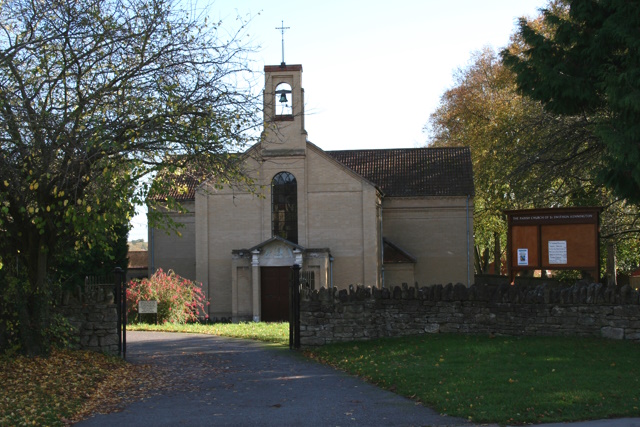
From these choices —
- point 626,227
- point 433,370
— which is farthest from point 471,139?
point 433,370

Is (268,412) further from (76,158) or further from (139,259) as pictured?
(139,259)

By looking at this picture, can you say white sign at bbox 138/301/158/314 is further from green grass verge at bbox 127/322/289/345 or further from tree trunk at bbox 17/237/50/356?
tree trunk at bbox 17/237/50/356

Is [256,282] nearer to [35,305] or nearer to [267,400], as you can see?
[35,305]

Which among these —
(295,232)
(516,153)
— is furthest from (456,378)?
(295,232)

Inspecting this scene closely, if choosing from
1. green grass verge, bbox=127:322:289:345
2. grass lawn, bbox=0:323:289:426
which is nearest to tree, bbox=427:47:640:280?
green grass verge, bbox=127:322:289:345

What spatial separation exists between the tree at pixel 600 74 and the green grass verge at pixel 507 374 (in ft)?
12.5

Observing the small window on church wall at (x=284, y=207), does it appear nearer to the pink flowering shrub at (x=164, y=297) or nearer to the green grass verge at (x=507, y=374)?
the pink flowering shrub at (x=164, y=297)

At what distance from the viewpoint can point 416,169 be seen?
40.7 meters

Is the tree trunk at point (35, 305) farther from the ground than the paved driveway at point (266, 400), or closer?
farther from the ground

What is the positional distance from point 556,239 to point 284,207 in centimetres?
1908

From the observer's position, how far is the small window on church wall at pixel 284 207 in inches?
1401

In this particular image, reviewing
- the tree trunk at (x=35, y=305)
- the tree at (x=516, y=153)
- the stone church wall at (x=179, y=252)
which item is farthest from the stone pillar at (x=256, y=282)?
the tree trunk at (x=35, y=305)

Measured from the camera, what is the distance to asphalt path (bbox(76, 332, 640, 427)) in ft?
32.6

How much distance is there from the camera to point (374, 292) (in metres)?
18.4
